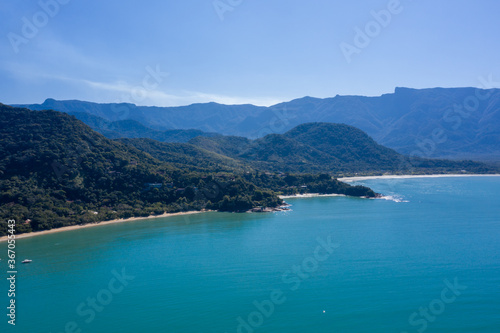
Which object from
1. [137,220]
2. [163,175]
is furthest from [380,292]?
[163,175]

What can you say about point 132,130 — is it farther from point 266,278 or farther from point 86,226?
point 266,278

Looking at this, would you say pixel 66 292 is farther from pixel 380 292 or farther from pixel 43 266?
pixel 380 292

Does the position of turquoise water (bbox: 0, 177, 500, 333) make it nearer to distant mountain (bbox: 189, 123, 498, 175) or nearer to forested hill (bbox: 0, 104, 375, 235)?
forested hill (bbox: 0, 104, 375, 235)

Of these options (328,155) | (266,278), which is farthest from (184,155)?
(266,278)

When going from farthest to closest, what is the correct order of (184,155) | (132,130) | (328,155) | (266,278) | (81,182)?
(132,130)
(328,155)
(184,155)
(81,182)
(266,278)

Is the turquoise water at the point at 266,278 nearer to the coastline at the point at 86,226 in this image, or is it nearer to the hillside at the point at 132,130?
the coastline at the point at 86,226

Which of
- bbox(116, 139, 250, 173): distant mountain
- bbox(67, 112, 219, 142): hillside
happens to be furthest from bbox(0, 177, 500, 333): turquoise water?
bbox(67, 112, 219, 142): hillside
